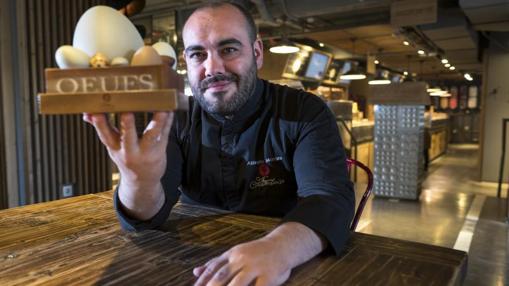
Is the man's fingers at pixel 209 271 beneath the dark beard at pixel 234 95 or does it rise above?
beneath

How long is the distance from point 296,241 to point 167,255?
30 cm

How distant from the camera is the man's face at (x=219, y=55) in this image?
110 cm

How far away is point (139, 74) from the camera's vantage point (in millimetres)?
760

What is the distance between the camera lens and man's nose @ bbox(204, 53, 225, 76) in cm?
109

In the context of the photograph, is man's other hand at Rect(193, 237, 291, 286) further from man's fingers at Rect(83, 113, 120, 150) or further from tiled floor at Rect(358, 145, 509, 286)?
tiled floor at Rect(358, 145, 509, 286)

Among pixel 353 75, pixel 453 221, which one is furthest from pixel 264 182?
pixel 353 75

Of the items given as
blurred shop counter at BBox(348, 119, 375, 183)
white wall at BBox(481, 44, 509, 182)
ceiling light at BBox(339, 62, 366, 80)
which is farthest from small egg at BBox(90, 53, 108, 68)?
ceiling light at BBox(339, 62, 366, 80)

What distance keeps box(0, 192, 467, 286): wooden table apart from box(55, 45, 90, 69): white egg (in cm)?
43

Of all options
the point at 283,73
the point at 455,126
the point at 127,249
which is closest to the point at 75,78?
the point at 127,249

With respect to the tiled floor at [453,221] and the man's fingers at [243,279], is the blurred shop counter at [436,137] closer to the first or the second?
the tiled floor at [453,221]

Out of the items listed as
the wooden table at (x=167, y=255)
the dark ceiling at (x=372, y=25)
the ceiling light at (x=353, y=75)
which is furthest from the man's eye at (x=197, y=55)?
the ceiling light at (x=353, y=75)

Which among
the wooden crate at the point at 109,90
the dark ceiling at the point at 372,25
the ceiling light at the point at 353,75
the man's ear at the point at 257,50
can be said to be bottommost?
the wooden crate at the point at 109,90

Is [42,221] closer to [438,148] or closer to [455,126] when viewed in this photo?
[438,148]

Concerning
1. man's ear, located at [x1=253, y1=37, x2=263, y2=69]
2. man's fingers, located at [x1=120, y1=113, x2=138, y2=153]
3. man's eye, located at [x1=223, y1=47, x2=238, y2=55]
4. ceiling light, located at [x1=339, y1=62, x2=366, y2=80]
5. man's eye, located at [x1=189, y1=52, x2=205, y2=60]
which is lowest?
man's fingers, located at [x1=120, y1=113, x2=138, y2=153]
